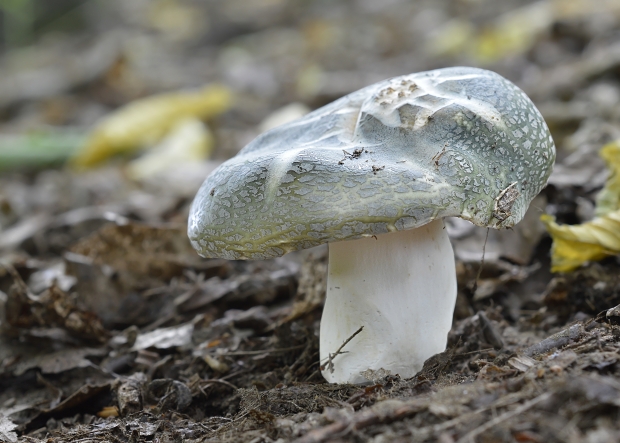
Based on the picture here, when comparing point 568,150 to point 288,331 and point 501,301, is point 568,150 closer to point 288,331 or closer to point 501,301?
point 501,301

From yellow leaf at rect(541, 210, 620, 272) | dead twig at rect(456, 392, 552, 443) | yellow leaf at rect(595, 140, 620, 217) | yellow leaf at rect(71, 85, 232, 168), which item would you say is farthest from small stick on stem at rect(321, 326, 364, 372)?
yellow leaf at rect(71, 85, 232, 168)

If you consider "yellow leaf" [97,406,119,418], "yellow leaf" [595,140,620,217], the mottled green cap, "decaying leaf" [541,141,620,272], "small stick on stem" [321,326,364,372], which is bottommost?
"yellow leaf" [97,406,119,418]

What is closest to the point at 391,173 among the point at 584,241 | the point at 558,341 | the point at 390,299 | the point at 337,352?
the point at 390,299

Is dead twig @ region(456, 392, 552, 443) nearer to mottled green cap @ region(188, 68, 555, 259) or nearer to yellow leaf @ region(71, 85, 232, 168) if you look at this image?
mottled green cap @ region(188, 68, 555, 259)

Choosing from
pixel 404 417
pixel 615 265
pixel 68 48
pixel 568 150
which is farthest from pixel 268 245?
pixel 68 48

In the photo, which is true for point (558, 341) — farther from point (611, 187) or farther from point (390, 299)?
point (611, 187)
